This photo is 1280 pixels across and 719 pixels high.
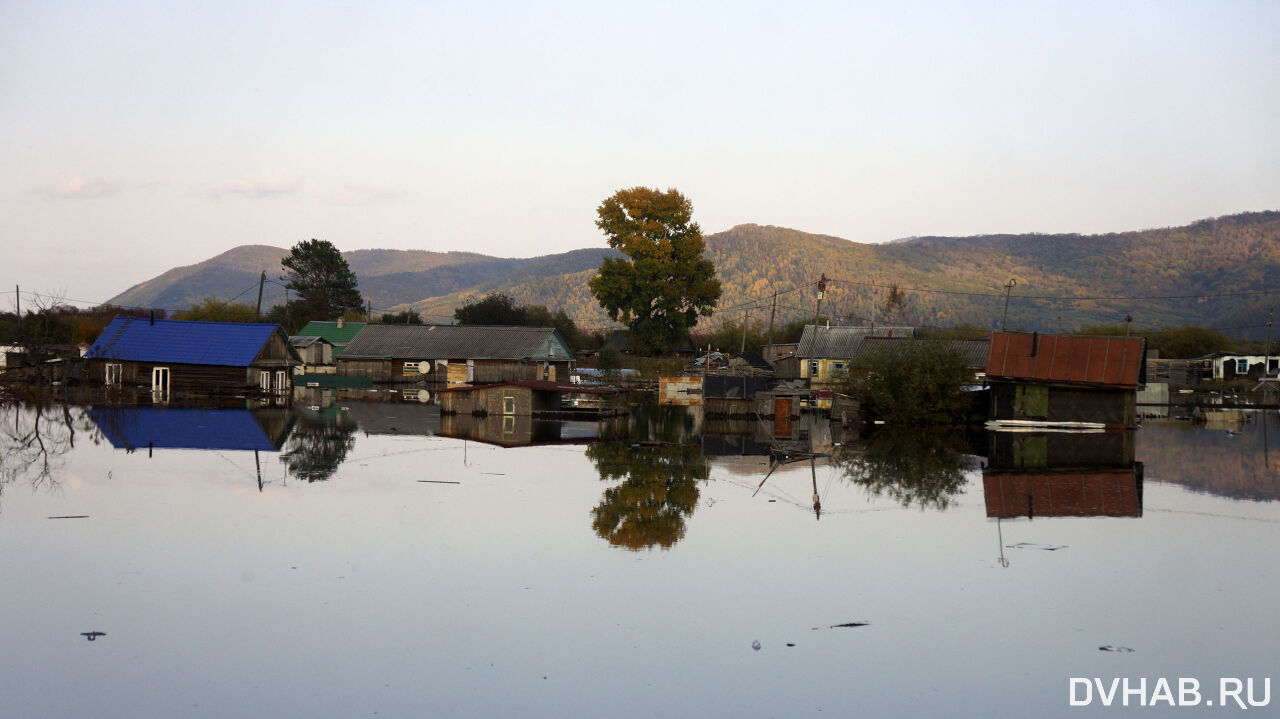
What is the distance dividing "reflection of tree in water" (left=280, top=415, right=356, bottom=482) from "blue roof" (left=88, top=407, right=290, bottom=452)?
2.93ft

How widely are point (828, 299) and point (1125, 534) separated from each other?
17754cm

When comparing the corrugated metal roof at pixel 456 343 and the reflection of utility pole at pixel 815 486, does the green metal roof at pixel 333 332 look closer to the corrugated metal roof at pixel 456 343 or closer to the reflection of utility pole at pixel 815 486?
the corrugated metal roof at pixel 456 343

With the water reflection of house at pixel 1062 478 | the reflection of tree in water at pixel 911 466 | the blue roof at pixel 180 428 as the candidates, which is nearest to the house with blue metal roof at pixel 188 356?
the blue roof at pixel 180 428

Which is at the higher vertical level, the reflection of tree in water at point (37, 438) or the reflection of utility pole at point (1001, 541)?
the reflection of tree in water at point (37, 438)

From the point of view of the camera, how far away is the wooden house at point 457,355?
66625mm

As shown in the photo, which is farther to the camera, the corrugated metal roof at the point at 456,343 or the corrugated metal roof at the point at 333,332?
the corrugated metal roof at the point at 333,332

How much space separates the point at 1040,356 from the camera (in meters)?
37.1

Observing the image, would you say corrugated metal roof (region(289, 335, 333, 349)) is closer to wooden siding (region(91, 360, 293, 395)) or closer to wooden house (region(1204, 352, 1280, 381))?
wooden siding (region(91, 360, 293, 395))

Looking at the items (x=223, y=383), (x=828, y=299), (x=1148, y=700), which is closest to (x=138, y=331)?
(x=223, y=383)

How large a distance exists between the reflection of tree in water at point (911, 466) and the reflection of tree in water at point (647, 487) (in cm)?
373

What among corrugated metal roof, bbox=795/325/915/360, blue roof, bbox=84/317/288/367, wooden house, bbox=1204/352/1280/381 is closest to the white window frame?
blue roof, bbox=84/317/288/367

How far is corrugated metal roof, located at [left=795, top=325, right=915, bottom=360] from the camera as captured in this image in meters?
71.1

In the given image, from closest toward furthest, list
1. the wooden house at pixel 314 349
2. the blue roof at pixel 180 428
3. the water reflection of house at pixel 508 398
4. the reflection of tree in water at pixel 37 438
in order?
the reflection of tree in water at pixel 37 438 → the blue roof at pixel 180 428 → the water reflection of house at pixel 508 398 → the wooden house at pixel 314 349

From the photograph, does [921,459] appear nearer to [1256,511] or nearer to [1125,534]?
[1256,511]
